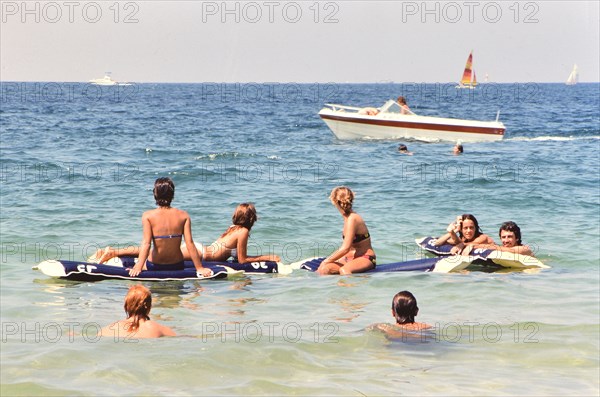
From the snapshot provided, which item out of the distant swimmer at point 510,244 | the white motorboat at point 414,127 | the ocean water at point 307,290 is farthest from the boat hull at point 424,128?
the distant swimmer at point 510,244

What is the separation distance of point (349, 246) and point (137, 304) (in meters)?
4.03

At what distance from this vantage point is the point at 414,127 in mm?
29844

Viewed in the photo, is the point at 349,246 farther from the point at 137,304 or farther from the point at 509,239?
the point at 137,304

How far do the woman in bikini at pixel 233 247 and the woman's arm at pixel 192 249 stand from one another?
7.9 inches

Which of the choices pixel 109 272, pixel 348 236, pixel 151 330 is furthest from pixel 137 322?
pixel 348 236

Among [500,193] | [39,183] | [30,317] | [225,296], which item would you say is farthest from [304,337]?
[39,183]

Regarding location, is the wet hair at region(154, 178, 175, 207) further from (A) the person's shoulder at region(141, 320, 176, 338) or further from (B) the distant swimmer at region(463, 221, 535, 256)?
(B) the distant swimmer at region(463, 221, 535, 256)

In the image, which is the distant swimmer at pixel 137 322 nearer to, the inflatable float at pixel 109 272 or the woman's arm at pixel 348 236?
the inflatable float at pixel 109 272

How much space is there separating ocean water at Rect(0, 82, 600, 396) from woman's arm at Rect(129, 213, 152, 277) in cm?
24

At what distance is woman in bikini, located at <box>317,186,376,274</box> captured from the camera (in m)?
10.5

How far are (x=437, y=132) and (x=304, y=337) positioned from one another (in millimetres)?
22787

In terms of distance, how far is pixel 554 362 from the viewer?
728 centimetres

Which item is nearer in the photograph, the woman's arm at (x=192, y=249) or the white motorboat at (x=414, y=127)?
the woman's arm at (x=192, y=249)

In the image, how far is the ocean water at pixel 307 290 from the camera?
6.74 m
